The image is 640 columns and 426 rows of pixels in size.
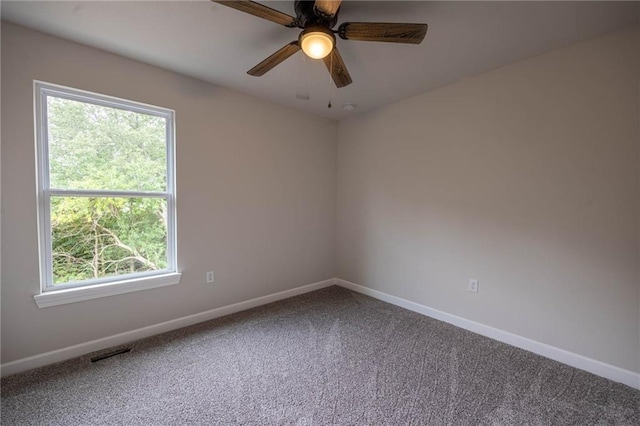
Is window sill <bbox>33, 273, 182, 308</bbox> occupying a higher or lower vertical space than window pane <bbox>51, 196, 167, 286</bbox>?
lower

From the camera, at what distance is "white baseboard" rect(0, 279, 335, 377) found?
6.73 ft

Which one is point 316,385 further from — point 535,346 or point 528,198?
point 528,198

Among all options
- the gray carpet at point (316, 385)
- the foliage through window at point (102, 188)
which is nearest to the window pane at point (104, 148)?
the foliage through window at point (102, 188)

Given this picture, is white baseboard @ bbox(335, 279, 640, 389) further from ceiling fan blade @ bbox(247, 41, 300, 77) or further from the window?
ceiling fan blade @ bbox(247, 41, 300, 77)

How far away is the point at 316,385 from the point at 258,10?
89.2 inches

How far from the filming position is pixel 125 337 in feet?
8.05

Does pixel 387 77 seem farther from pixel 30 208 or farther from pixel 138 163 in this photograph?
pixel 30 208

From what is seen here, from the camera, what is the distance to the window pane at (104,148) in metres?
2.21

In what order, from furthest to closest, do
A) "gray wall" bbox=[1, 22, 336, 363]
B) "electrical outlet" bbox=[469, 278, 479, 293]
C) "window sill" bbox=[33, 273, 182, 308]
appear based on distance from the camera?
"electrical outlet" bbox=[469, 278, 479, 293], "window sill" bbox=[33, 273, 182, 308], "gray wall" bbox=[1, 22, 336, 363]

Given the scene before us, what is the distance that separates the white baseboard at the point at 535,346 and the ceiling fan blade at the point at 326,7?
2.83 m

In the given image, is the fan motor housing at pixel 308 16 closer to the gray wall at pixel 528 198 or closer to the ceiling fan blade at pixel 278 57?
the ceiling fan blade at pixel 278 57

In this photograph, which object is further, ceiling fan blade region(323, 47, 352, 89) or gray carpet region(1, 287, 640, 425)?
ceiling fan blade region(323, 47, 352, 89)

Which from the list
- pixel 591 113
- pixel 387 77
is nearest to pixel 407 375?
pixel 591 113

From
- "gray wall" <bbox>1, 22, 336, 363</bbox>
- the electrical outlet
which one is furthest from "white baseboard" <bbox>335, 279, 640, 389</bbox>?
"gray wall" <bbox>1, 22, 336, 363</bbox>
